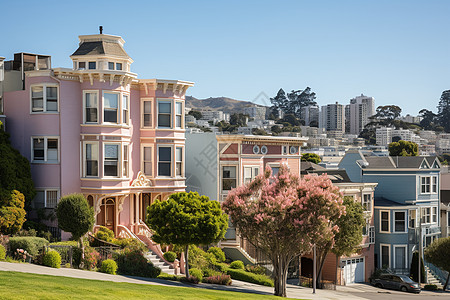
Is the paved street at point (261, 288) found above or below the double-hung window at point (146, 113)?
below

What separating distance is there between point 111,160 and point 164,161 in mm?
4071

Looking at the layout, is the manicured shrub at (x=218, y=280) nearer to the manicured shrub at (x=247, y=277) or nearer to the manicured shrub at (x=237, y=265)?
the manicured shrub at (x=247, y=277)

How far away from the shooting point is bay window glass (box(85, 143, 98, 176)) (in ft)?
111

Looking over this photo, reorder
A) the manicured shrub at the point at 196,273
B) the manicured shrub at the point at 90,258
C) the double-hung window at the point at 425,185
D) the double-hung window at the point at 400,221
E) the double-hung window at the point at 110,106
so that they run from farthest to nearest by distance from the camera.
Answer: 1. the double-hung window at the point at 425,185
2. the double-hung window at the point at 400,221
3. the double-hung window at the point at 110,106
4. the manicured shrub at the point at 196,273
5. the manicured shrub at the point at 90,258

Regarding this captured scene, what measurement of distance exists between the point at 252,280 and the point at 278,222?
735 cm

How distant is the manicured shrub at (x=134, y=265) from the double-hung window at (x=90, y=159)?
495 centimetres

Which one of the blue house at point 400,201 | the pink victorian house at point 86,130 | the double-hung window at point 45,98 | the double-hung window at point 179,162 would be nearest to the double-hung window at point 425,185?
the blue house at point 400,201

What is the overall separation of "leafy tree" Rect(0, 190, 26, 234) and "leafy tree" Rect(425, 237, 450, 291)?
103 ft

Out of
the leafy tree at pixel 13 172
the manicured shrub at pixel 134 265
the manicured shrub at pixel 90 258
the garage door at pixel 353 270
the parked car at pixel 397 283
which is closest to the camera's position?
the manicured shrub at pixel 90 258

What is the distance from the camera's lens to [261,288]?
113ft

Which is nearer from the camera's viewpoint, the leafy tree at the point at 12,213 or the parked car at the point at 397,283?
the leafy tree at the point at 12,213

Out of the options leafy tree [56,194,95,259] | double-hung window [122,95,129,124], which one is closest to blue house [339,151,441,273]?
double-hung window [122,95,129,124]

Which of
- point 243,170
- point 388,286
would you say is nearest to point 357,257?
point 388,286

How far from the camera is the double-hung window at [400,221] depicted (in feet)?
164
